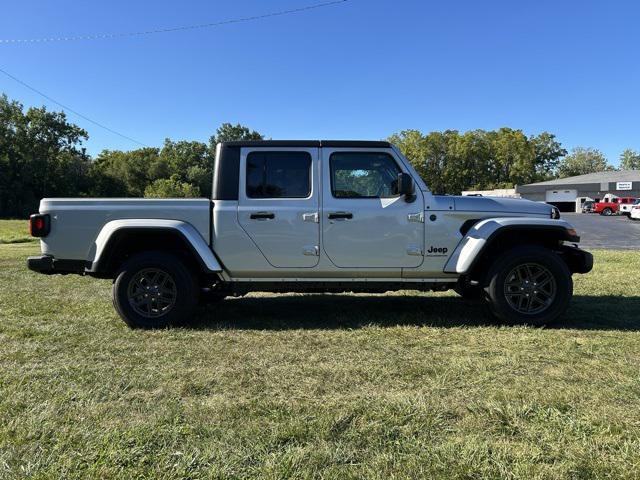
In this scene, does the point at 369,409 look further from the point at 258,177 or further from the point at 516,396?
the point at 258,177

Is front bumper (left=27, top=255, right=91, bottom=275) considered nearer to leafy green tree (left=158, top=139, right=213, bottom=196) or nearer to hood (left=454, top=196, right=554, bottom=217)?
hood (left=454, top=196, right=554, bottom=217)

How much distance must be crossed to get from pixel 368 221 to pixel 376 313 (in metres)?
1.27

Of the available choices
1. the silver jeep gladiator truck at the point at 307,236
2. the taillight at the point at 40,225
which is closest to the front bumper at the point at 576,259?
the silver jeep gladiator truck at the point at 307,236

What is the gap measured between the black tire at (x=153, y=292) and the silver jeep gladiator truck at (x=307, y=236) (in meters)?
0.01

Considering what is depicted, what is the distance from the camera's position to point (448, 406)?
3.13 metres

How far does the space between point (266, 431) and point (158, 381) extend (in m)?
1.19

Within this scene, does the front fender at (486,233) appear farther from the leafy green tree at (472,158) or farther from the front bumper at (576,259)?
the leafy green tree at (472,158)

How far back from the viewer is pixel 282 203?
5.21m

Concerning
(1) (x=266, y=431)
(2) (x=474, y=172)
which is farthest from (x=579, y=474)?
(2) (x=474, y=172)

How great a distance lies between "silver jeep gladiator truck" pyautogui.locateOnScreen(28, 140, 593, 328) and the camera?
16.8ft

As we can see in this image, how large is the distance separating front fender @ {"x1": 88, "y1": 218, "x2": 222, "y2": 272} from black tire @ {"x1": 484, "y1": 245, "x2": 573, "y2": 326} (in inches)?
116

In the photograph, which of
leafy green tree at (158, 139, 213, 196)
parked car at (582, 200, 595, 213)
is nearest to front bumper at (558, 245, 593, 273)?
parked car at (582, 200, 595, 213)

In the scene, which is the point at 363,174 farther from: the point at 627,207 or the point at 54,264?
the point at 627,207

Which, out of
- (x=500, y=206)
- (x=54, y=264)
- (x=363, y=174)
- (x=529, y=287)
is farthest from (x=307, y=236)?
(x=54, y=264)
